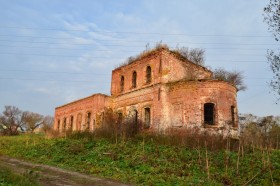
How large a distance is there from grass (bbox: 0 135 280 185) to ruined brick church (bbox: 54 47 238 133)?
4.81 m

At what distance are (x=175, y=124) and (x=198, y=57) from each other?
1121 centimetres

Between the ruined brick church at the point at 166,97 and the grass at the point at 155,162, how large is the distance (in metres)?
4.81

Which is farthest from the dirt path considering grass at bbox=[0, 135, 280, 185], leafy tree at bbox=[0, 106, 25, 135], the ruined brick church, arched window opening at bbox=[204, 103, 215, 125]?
leafy tree at bbox=[0, 106, 25, 135]

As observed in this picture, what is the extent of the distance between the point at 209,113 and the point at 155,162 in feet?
34.3

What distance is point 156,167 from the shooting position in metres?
11.3

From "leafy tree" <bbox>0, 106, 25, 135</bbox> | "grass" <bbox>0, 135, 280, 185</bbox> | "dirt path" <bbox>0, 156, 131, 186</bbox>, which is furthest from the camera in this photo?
"leafy tree" <bbox>0, 106, 25, 135</bbox>

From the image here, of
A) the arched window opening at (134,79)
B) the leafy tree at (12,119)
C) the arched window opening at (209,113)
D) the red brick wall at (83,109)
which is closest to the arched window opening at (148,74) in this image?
the arched window opening at (134,79)

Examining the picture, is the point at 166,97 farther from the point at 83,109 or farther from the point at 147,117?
the point at 83,109

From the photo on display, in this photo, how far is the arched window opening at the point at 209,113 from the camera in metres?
20.9

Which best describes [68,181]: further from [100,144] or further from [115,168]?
[100,144]

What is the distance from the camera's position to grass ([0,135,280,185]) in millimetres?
9672

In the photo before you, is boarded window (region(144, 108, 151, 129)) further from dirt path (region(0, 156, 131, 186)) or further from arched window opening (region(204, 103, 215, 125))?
dirt path (region(0, 156, 131, 186))

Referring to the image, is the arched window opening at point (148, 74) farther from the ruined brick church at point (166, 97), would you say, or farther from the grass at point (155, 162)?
the grass at point (155, 162)

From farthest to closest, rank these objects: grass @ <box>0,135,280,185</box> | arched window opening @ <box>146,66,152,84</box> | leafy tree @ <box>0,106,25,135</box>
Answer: leafy tree @ <box>0,106,25,135</box> < arched window opening @ <box>146,66,152,84</box> < grass @ <box>0,135,280,185</box>
